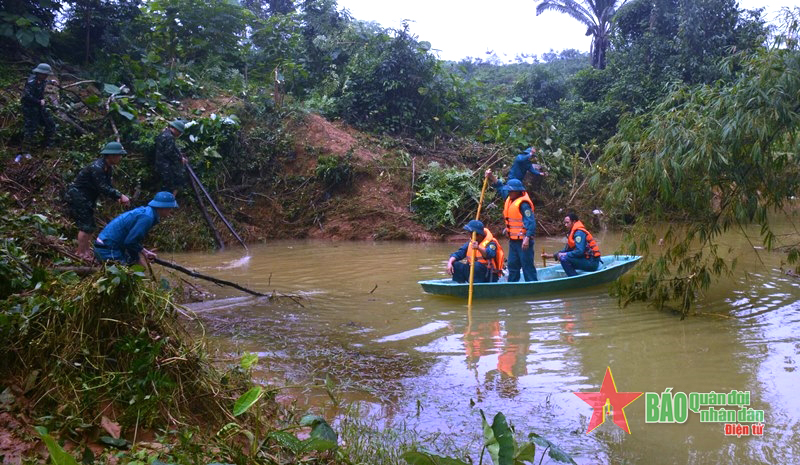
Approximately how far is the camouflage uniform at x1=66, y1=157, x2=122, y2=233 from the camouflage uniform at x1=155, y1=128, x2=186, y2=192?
3666mm

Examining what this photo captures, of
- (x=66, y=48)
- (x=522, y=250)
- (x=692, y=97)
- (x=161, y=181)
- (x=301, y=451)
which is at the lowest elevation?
(x=301, y=451)

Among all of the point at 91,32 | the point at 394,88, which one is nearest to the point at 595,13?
the point at 394,88

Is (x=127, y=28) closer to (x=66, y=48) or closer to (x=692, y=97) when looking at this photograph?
(x=66, y=48)

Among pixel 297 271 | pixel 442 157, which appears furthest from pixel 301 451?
pixel 442 157

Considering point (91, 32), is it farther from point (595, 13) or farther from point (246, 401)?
point (595, 13)

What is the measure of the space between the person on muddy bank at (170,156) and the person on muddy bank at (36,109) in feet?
6.95

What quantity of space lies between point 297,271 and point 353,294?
2156 mm

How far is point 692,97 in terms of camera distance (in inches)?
297

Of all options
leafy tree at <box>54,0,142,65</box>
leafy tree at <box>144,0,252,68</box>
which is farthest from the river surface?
leafy tree at <box>144,0,252,68</box>

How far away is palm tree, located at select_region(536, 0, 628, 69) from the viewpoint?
26578mm

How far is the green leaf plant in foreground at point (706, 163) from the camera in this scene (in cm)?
668

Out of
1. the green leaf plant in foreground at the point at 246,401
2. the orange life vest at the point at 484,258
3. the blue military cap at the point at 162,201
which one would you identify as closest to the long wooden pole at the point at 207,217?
the orange life vest at the point at 484,258

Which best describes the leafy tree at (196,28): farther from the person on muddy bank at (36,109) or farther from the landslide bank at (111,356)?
the person on muddy bank at (36,109)

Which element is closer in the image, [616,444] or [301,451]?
[301,451]
